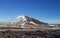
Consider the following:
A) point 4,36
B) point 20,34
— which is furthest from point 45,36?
point 4,36

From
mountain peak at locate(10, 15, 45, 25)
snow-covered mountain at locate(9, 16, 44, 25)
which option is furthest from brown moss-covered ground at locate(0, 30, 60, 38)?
mountain peak at locate(10, 15, 45, 25)

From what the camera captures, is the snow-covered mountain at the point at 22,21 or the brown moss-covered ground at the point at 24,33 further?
the snow-covered mountain at the point at 22,21

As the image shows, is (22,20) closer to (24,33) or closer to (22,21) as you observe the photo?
(22,21)

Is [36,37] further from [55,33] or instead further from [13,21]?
[13,21]

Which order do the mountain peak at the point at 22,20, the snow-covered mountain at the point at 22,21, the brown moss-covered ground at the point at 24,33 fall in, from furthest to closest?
the mountain peak at the point at 22,20, the snow-covered mountain at the point at 22,21, the brown moss-covered ground at the point at 24,33

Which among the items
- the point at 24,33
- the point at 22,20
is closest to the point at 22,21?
the point at 22,20

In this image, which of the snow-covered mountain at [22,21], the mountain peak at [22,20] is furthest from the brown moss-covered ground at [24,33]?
the mountain peak at [22,20]

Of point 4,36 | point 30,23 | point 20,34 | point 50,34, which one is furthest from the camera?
point 30,23

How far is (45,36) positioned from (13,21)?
25.3 metres

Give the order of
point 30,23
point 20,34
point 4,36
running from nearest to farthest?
point 4,36, point 20,34, point 30,23

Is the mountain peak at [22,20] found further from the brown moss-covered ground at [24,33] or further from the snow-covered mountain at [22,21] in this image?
the brown moss-covered ground at [24,33]

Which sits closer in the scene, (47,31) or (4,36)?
(4,36)

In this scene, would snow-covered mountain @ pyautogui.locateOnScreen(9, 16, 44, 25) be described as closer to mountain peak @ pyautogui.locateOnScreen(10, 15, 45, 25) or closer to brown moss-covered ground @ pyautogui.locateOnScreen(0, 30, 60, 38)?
mountain peak @ pyautogui.locateOnScreen(10, 15, 45, 25)

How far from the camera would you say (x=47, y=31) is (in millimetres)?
44844
